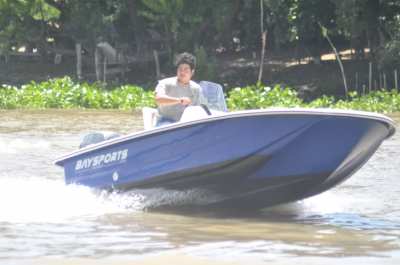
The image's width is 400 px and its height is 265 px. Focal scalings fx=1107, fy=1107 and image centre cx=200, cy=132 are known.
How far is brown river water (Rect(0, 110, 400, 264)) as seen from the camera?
8539mm

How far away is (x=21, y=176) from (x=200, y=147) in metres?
4.43

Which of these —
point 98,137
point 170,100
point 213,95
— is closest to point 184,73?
point 170,100

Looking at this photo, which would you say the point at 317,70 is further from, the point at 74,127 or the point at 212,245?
the point at 212,245

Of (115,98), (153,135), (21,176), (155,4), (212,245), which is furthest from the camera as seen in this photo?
(155,4)

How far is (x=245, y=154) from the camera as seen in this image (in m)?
10.1

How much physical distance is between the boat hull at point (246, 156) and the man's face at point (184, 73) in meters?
0.85

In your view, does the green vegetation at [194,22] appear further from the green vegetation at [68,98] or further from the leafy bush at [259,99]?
the green vegetation at [68,98]

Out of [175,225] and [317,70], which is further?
[317,70]

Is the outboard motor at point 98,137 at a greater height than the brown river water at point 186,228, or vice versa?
the outboard motor at point 98,137

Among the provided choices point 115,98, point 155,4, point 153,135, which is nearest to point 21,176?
point 153,135

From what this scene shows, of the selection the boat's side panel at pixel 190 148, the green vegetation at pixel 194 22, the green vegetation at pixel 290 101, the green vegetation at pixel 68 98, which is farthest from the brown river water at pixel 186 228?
the green vegetation at pixel 194 22

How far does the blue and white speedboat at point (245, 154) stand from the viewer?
9.91 m

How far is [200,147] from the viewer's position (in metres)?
10.2

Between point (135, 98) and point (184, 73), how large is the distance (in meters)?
18.6
